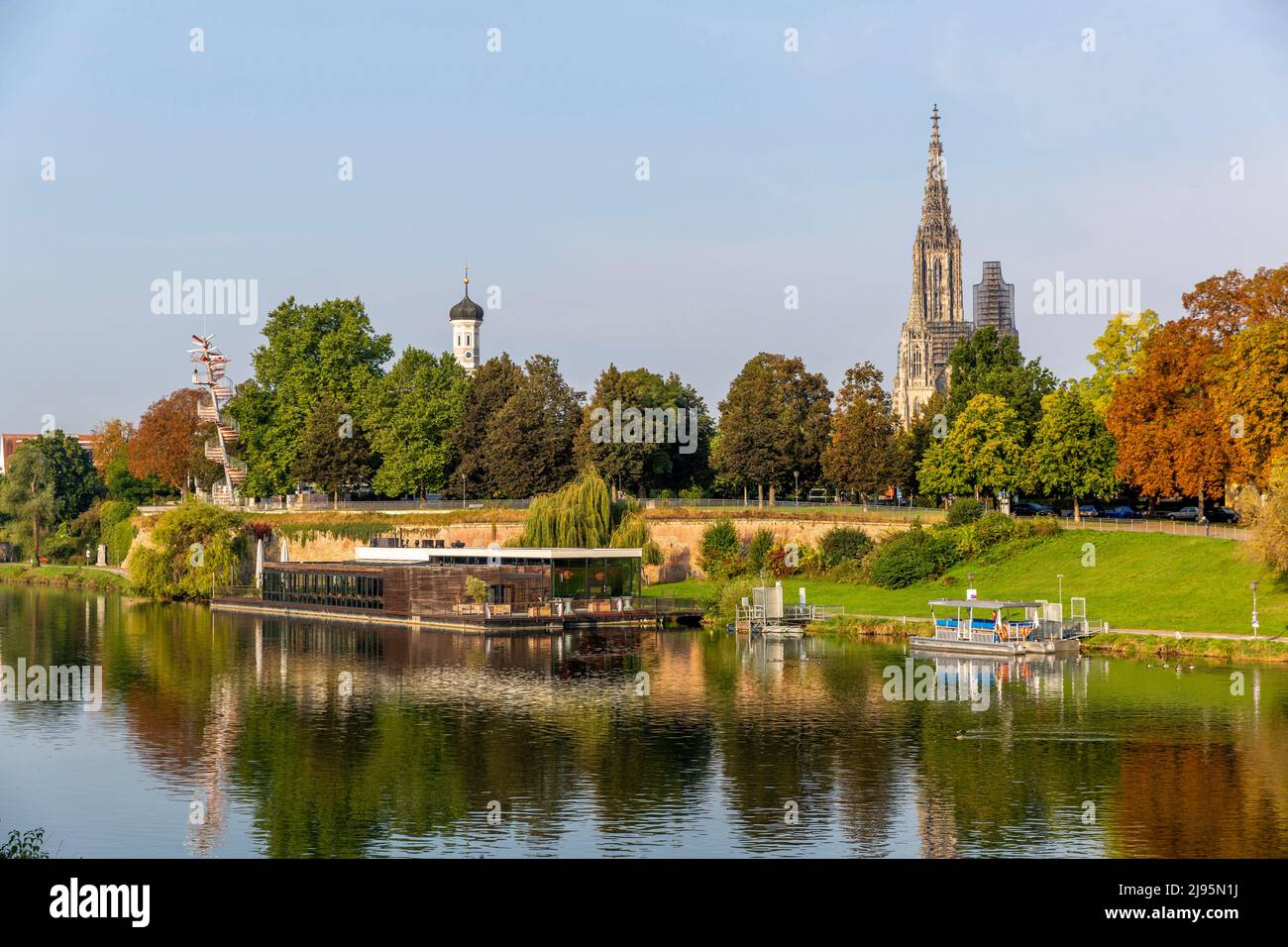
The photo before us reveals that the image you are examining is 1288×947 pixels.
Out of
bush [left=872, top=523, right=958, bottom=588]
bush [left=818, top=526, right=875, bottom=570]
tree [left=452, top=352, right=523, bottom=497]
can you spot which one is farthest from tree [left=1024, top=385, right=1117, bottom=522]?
tree [left=452, top=352, right=523, bottom=497]

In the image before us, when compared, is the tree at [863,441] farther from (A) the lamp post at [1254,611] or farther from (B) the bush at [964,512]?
(A) the lamp post at [1254,611]

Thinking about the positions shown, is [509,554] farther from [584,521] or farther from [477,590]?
[584,521]

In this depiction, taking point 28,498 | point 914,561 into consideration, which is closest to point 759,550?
point 914,561

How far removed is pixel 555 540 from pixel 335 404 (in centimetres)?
3888

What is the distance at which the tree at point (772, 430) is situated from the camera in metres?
105

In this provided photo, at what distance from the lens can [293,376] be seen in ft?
431

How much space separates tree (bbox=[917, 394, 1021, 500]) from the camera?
9338 cm

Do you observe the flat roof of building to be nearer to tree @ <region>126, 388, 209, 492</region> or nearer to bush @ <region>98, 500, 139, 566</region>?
bush @ <region>98, 500, 139, 566</region>

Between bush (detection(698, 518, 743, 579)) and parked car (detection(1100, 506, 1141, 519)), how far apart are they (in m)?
24.9

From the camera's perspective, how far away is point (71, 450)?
148 metres

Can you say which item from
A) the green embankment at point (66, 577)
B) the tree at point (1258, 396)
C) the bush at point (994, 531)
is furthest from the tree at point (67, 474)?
the tree at point (1258, 396)
